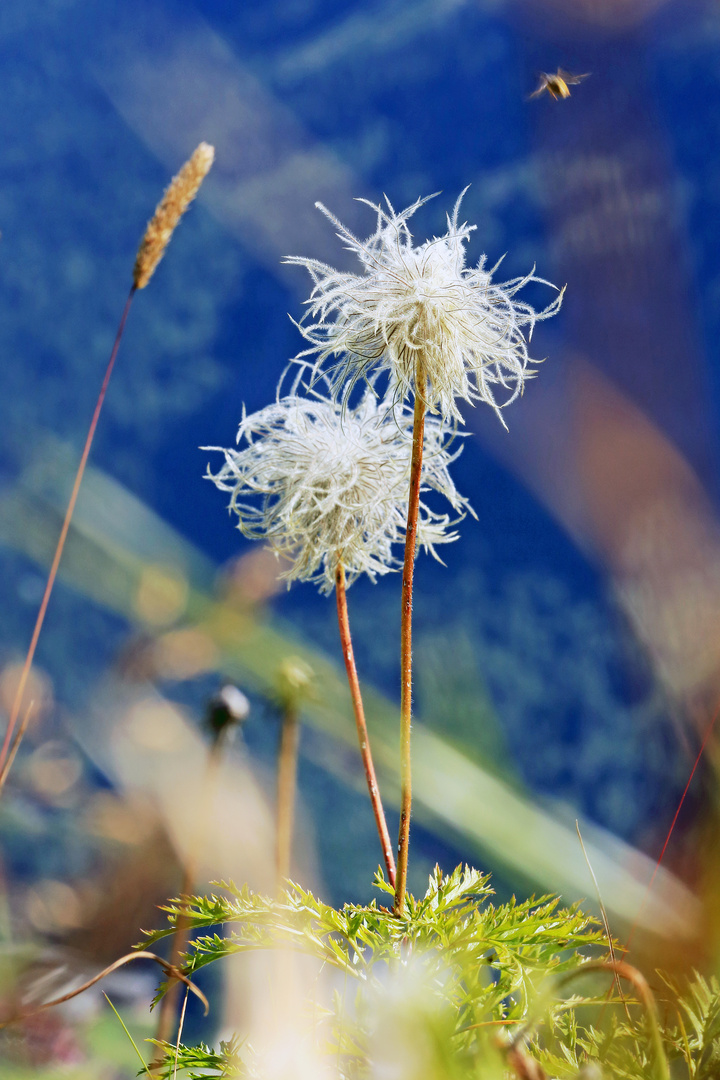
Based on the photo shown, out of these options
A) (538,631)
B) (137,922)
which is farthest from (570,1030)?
(538,631)

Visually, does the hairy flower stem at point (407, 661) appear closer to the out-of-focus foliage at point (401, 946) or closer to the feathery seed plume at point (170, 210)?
the out-of-focus foliage at point (401, 946)

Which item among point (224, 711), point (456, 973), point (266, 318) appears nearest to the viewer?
point (456, 973)

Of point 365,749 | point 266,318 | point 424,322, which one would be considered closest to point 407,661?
point 365,749

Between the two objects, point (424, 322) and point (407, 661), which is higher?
point (424, 322)

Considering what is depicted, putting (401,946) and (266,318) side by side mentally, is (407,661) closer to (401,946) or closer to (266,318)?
(401,946)

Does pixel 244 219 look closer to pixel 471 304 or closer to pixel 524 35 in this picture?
pixel 471 304

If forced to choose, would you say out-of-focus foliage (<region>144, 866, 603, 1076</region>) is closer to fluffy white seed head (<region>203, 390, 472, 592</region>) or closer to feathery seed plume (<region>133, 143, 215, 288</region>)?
fluffy white seed head (<region>203, 390, 472, 592</region>)
